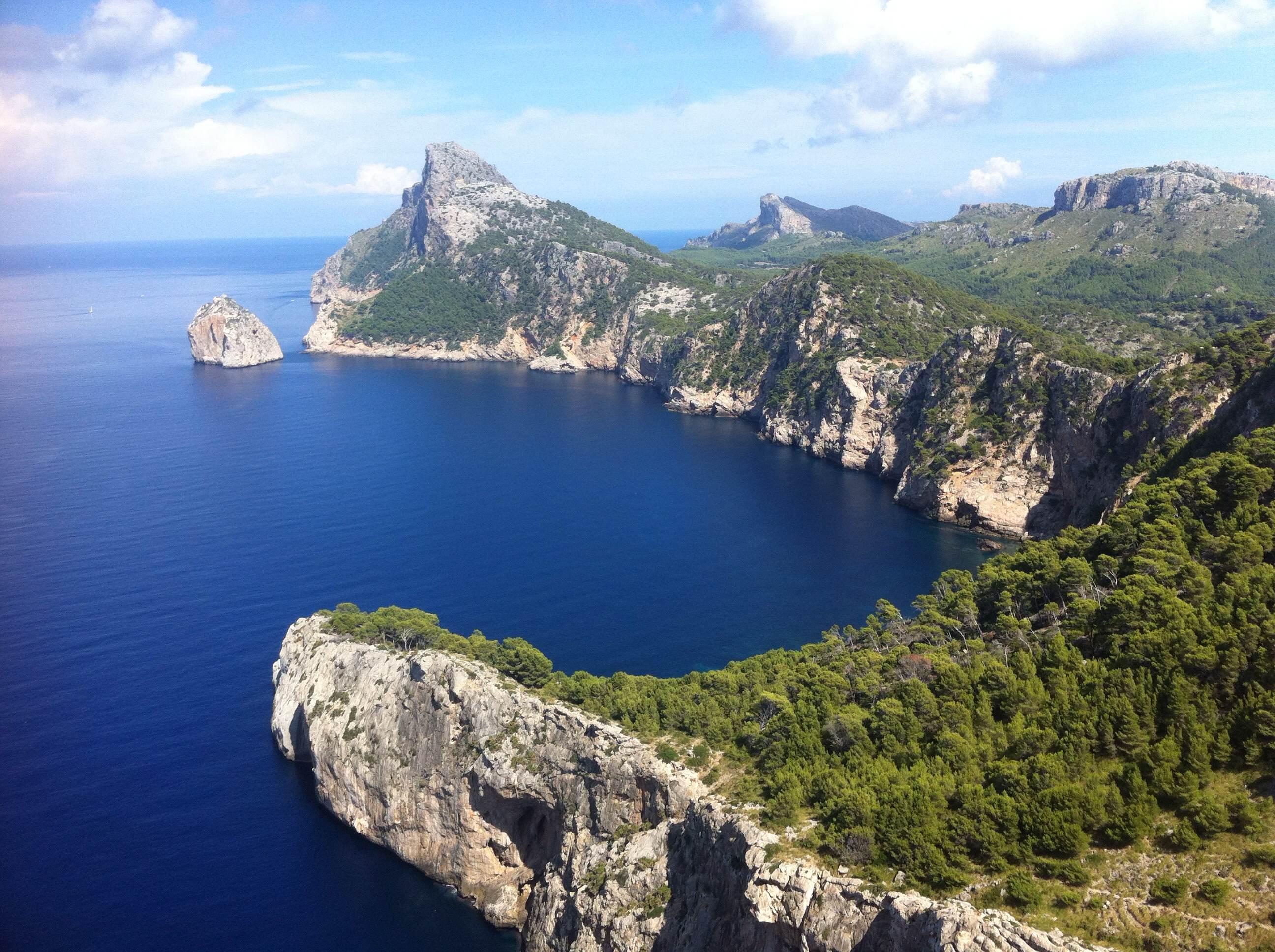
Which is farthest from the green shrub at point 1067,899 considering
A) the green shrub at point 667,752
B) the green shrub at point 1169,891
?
the green shrub at point 667,752

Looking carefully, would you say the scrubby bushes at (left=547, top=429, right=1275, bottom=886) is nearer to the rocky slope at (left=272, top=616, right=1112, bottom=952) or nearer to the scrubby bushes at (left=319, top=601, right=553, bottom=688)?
the rocky slope at (left=272, top=616, right=1112, bottom=952)

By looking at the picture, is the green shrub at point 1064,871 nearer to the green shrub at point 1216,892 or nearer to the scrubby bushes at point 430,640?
the green shrub at point 1216,892

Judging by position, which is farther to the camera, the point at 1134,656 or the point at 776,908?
the point at 1134,656

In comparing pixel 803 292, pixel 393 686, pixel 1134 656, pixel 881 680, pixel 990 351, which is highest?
pixel 803 292

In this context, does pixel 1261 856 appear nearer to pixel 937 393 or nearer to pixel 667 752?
pixel 667 752

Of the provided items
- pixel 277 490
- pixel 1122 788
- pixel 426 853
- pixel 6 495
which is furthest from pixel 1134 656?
pixel 6 495

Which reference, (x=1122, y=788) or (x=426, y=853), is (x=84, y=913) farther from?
(x=1122, y=788)
